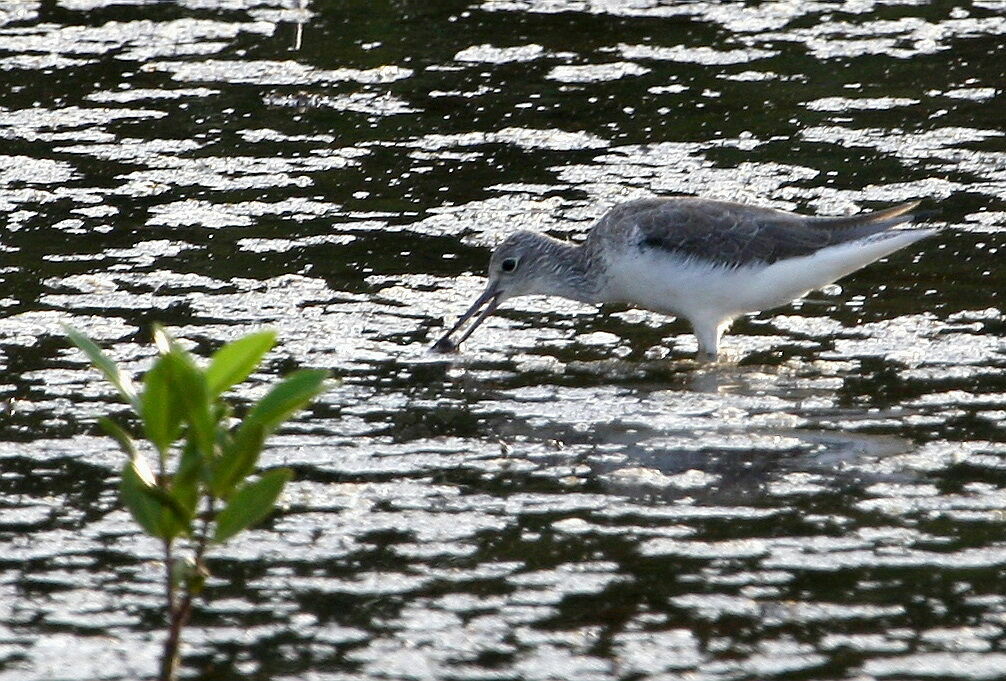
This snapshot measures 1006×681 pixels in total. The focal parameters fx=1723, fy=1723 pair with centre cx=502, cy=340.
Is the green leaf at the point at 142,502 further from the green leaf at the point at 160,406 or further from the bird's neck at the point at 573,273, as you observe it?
the bird's neck at the point at 573,273

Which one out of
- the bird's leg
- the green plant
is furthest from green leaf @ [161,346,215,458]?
the bird's leg

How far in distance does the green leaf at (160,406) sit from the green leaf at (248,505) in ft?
0.93

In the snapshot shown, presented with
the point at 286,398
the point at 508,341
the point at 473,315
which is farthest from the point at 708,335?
the point at 286,398

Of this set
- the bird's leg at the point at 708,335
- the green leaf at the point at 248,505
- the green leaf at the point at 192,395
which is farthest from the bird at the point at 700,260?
the green leaf at the point at 192,395

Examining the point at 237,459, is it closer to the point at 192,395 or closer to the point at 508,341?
the point at 192,395

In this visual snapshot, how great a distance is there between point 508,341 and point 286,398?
15.0ft

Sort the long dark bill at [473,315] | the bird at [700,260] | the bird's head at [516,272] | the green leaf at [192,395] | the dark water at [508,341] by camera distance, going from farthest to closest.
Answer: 1. the bird's head at [516,272]
2. the bird at [700,260]
3. the long dark bill at [473,315]
4. the dark water at [508,341]
5. the green leaf at [192,395]

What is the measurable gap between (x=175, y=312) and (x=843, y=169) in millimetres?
4952

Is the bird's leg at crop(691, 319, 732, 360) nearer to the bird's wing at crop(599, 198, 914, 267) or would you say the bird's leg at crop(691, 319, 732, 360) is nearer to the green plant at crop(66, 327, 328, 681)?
the bird's wing at crop(599, 198, 914, 267)

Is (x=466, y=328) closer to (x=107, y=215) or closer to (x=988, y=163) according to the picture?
(x=107, y=215)

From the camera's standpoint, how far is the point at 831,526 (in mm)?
7293

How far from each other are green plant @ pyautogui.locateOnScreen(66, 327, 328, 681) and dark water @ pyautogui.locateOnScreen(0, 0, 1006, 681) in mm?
766

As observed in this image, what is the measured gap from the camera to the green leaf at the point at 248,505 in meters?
5.60

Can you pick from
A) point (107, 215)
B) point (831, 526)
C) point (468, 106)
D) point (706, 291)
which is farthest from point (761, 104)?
point (831, 526)
